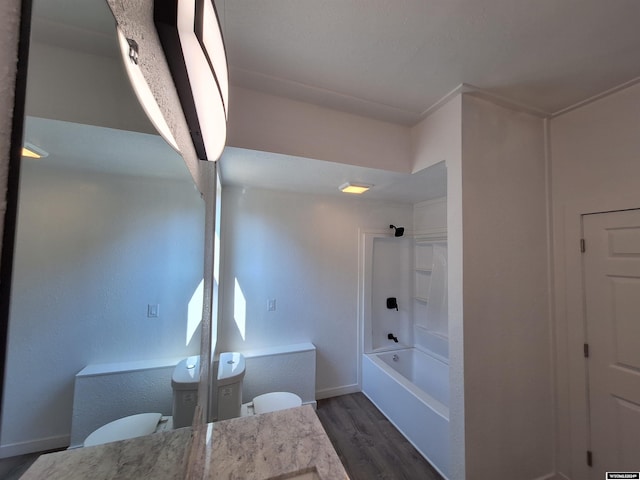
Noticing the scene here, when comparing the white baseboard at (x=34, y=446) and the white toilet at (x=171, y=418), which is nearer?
the white baseboard at (x=34, y=446)

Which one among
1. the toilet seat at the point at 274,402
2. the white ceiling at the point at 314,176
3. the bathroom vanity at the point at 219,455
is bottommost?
the toilet seat at the point at 274,402

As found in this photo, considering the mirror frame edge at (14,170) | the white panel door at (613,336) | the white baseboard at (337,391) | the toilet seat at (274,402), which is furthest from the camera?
the white baseboard at (337,391)

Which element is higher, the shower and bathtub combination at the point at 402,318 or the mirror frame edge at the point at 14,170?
the mirror frame edge at the point at 14,170

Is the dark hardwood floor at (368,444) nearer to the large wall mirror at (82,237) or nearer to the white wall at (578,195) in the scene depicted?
the white wall at (578,195)

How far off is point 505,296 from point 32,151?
6.86 feet

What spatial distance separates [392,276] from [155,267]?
2.93 meters

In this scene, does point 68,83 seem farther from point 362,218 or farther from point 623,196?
point 362,218

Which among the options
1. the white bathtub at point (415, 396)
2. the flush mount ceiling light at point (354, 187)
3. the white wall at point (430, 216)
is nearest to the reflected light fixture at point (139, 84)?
the flush mount ceiling light at point (354, 187)

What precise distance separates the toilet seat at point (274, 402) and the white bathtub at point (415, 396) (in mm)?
971

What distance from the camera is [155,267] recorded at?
609mm

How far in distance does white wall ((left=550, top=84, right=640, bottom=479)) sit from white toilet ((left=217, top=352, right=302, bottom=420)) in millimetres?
1959

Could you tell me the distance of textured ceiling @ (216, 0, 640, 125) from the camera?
3.45 feet

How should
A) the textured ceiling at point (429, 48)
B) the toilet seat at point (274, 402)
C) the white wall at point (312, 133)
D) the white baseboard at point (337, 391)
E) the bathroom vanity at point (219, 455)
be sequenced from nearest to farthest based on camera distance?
the bathroom vanity at point (219, 455), the textured ceiling at point (429, 48), the white wall at point (312, 133), the toilet seat at point (274, 402), the white baseboard at point (337, 391)

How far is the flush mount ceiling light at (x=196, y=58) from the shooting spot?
485 millimetres
